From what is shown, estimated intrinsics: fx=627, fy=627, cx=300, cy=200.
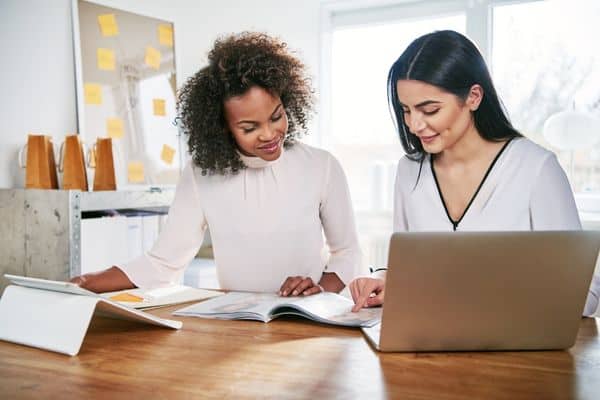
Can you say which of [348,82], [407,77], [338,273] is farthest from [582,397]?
[348,82]

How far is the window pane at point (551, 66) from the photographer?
11.2 feet

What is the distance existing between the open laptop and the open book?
19cm

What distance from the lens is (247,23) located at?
4.04m

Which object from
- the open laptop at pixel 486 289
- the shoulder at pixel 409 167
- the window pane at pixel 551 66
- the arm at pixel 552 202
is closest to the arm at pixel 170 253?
the shoulder at pixel 409 167

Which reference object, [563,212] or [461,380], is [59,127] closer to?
[563,212]

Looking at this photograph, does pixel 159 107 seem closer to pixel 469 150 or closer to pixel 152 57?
pixel 152 57

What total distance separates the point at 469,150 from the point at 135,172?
226 cm

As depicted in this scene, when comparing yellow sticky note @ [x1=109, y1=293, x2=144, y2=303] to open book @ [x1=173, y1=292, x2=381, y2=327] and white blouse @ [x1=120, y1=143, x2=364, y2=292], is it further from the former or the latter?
white blouse @ [x1=120, y1=143, x2=364, y2=292]

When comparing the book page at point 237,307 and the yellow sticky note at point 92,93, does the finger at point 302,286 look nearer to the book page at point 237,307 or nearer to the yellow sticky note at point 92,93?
the book page at point 237,307

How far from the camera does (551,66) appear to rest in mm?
3520

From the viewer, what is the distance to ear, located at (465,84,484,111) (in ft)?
4.79

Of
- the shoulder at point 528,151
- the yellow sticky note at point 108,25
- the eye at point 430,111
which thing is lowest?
the shoulder at point 528,151

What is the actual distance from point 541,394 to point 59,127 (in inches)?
106

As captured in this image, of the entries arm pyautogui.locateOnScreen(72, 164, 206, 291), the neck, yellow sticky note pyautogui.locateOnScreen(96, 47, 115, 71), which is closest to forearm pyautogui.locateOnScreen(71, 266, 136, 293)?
arm pyautogui.locateOnScreen(72, 164, 206, 291)
